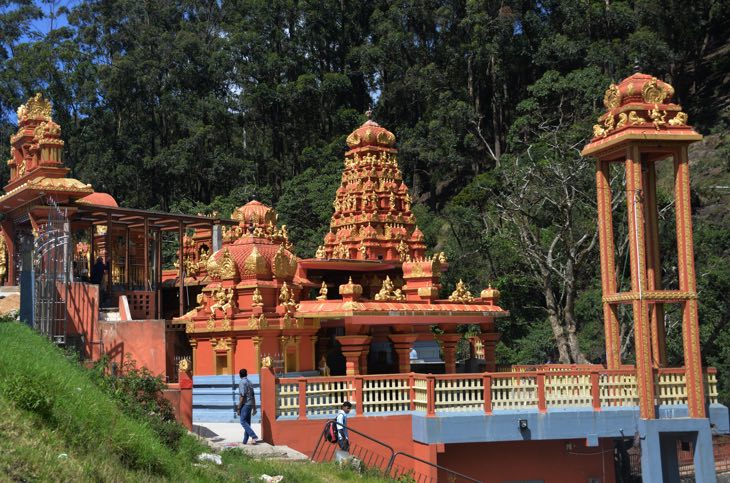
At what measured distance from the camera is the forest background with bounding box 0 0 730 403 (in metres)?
43.4

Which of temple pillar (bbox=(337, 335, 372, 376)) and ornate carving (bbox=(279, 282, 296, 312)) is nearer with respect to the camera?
temple pillar (bbox=(337, 335, 372, 376))

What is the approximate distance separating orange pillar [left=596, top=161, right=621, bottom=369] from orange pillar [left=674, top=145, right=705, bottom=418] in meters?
1.52

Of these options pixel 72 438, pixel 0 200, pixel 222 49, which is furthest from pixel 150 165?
pixel 72 438

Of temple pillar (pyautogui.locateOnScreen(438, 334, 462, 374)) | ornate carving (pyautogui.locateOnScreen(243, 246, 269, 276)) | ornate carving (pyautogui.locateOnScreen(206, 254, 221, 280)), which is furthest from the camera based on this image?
temple pillar (pyautogui.locateOnScreen(438, 334, 462, 374))

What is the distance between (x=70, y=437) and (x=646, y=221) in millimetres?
13318

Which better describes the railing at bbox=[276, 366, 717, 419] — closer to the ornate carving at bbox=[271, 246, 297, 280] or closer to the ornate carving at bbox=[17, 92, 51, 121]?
the ornate carving at bbox=[271, 246, 297, 280]

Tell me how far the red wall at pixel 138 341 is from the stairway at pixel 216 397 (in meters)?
1.09

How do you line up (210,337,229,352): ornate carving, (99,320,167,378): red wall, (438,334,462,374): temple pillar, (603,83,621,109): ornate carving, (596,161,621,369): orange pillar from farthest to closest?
(438,334,462,374): temple pillar → (99,320,167,378): red wall → (210,337,229,352): ornate carving → (596,161,621,369): orange pillar → (603,83,621,109): ornate carving

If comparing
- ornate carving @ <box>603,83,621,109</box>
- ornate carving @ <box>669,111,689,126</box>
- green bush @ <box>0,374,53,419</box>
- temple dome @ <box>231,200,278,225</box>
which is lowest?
green bush @ <box>0,374,53,419</box>

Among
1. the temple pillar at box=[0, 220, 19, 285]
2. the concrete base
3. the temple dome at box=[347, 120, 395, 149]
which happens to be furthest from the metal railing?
the temple pillar at box=[0, 220, 19, 285]

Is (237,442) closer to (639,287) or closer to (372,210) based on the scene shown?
(639,287)

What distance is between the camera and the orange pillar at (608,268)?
1919 cm

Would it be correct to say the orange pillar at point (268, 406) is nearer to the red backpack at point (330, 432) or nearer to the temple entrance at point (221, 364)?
the red backpack at point (330, 432)

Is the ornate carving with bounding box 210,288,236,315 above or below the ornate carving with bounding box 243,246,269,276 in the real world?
below
